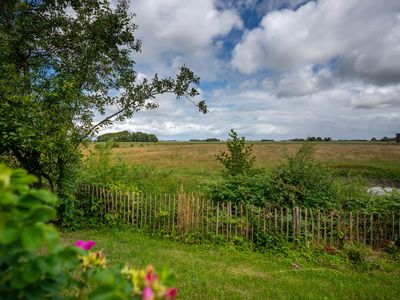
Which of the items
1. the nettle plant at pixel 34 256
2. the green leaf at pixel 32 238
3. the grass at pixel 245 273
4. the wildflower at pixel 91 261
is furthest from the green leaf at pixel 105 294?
the grass at pixel 245 273

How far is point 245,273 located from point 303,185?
220 inches

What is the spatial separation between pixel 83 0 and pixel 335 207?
1263cm

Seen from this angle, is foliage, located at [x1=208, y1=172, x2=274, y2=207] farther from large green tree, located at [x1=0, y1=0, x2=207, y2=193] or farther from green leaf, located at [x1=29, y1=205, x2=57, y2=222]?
green leaf, located at [x1=29, y1=205, x2=57, y2=222]

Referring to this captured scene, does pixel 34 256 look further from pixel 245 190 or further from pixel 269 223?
pixel 245 190

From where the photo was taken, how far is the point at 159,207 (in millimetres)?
11359

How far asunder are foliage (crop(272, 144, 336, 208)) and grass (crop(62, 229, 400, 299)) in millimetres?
2992

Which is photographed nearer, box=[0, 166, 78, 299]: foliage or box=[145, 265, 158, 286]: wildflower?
box=[0, 166, 78, 299]: foliage

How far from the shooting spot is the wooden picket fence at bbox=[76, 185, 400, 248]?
970 centimetres

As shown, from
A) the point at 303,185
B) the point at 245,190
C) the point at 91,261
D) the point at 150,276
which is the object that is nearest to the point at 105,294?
the point at 150,276

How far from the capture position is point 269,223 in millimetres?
10047

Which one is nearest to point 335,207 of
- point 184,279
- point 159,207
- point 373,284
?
point 373,284

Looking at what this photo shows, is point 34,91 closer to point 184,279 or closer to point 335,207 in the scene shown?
point 184,279

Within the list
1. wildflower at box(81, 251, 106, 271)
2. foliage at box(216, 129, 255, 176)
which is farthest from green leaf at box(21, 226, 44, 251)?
foliage at box(216, 129, 255, 176)

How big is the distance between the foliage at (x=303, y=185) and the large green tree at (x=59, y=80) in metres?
4.27
